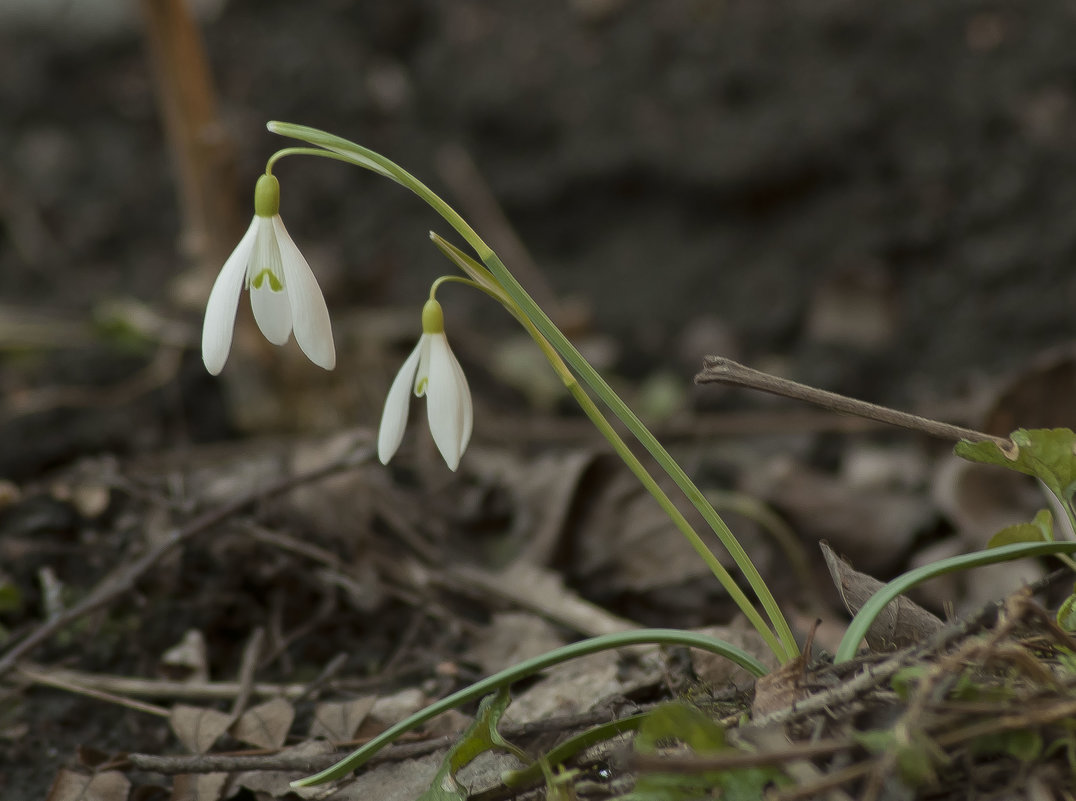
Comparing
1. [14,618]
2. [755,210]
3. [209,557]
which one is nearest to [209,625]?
[209,557]

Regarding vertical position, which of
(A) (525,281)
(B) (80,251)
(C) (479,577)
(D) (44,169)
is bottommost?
(C) (479,577)

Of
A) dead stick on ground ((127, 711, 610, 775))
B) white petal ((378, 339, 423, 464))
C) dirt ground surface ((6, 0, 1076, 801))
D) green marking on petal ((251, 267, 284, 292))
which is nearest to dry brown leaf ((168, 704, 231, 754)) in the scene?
dirt ground surface ((6, 0, 1076, 801))

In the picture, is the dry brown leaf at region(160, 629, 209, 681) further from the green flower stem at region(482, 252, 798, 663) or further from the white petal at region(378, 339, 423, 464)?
the green flower stem at region(482, 252, 798, 663)

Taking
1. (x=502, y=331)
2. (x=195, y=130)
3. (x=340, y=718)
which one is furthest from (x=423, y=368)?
(x=502, y=331)

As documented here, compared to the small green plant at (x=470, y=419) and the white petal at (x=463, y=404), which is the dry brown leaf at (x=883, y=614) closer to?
the small green plant at (x=470, y=419)

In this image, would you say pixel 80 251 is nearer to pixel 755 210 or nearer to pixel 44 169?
pixel 44 169

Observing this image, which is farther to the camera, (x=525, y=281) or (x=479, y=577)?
(x=525, y=281)

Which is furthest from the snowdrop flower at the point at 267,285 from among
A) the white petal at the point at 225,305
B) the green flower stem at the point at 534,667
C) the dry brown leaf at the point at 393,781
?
the dry brown leaf at the point at 393,781
